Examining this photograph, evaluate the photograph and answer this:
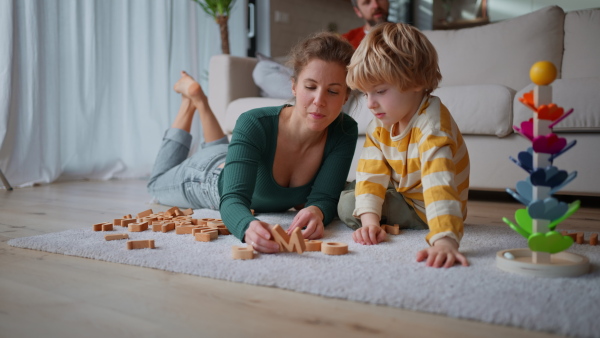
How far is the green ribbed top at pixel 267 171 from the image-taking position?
5.35 feet

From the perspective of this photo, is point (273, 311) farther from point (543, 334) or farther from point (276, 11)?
point (276, 11)

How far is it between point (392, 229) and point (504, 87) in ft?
3.90

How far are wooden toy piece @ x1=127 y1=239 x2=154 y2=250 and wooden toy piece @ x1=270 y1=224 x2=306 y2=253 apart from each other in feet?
1.12

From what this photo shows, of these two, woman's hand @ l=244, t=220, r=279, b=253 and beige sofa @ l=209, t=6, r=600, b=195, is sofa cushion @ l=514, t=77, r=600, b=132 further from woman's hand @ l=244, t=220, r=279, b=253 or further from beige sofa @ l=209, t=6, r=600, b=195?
woman's hand @ l=244, t=220, r=279, b=253

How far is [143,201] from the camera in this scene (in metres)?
2.65

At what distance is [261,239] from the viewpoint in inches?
54.7

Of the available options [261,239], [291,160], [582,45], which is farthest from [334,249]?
[582,45]

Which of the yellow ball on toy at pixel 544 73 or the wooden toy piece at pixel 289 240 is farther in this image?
the wooden toy piece at pixel 289 240

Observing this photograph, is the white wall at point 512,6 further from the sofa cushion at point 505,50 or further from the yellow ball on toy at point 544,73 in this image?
the yellow ball on toy at point 544,73

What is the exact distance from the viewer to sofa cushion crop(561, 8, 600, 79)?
117 inches

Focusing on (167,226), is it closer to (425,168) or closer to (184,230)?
(184,230)

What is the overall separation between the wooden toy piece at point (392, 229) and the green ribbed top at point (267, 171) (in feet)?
0.65

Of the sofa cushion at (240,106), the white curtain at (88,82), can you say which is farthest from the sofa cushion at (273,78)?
the white curtain at (88,82)

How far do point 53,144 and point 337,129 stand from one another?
7.49ft
